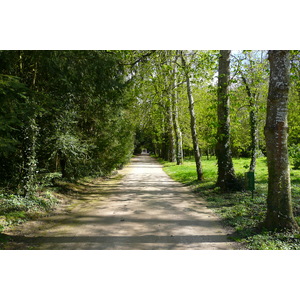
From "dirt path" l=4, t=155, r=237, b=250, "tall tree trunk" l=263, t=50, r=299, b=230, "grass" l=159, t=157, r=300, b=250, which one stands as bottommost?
"dirt path" l=4, t=155, r=237, b=250

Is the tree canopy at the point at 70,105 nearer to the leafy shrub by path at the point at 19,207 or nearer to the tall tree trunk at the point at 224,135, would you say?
the tall tree trunk at the point at 224,135

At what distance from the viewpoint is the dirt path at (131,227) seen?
212 inches

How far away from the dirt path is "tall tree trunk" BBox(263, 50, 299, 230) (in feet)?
4.19

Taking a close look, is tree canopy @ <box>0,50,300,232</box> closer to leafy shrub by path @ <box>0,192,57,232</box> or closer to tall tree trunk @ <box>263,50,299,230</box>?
leafy shrub by path @ <box>0,192,57,232</box>

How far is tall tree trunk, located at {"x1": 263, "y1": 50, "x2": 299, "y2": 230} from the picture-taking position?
5.54 m

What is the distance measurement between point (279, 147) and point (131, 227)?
3986mm

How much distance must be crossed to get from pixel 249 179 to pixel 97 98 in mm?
6740

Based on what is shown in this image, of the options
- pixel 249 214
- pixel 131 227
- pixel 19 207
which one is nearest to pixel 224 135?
pixel 249 214

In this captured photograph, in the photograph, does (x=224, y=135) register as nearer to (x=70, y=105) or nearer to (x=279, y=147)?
(x=279, y=147)

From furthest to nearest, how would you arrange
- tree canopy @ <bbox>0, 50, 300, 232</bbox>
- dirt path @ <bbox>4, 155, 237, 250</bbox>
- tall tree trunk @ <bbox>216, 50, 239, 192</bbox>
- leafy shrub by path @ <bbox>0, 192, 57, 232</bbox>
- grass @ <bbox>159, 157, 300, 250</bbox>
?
tall tree trunk @ <bbox>216, 50, 239, 192</bbox> < tree canopy @ <bbox>0, 50, 300, 232</bbox> < leafy shrub by path @ <bbox>0, 192, 57, 232</bbox> < dirt path @ <bbox>4, 155, 237, 250</bbox> < grass @ <bbox>159, 157, 300, 250</bbox>

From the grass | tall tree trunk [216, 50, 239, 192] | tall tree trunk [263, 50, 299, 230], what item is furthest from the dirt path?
tall tree trunk [216, 50, 239, 192]

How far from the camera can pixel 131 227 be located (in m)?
6.52

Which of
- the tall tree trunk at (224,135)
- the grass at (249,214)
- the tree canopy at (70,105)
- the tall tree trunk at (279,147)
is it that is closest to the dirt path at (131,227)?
the grass at (249,214)
